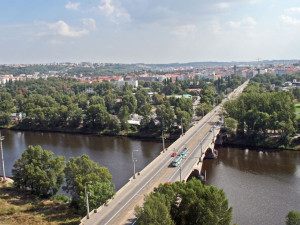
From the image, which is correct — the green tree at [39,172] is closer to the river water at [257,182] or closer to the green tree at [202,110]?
the river water at [257,182]

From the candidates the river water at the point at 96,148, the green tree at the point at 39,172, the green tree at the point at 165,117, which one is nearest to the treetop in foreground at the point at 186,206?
the green tree at the point at 39,172

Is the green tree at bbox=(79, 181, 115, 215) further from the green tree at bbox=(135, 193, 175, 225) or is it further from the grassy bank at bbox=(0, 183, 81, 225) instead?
the green tree at bbox=(135, 193, 175, 225)

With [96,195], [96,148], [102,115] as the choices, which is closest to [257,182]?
[96,195]

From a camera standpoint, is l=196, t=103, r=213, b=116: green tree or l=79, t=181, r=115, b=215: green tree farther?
l=196, t=103, r=213, b=116: green tree

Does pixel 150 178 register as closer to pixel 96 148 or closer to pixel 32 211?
pixel 32 211

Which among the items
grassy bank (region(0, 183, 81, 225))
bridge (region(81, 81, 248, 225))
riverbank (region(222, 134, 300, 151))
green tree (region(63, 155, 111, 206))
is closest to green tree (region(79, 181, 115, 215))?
bridge (region(81, 81, 248, 225))

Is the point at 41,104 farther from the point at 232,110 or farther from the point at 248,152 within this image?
the point at 248,152
